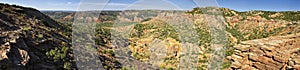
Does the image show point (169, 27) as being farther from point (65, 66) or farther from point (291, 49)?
point (65, 66)

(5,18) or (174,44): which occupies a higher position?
(5,18)

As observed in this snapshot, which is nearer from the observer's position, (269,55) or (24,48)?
(24,48)

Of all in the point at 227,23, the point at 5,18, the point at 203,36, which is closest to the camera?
the point at 5,18

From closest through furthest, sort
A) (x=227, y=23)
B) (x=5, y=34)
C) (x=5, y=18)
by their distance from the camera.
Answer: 1. (x=5, y=34)
2. (x=5, y=18)
3. (x=227, y=23)

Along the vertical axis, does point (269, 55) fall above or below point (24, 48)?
below

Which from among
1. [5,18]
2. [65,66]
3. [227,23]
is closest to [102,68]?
[65,66]

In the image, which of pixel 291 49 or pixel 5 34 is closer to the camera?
pixel 5 34

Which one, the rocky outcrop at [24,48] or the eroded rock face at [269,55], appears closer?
the rocky outcrop at [24,48]

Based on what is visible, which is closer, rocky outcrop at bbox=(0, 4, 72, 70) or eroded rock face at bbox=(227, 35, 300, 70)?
rocky outcrop at bbox=(0, 4, 72, 70)
